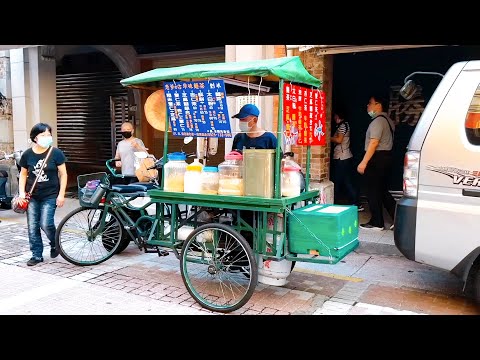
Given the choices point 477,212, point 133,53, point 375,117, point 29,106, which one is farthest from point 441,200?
point 29,106

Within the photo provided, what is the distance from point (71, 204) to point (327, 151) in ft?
17.6

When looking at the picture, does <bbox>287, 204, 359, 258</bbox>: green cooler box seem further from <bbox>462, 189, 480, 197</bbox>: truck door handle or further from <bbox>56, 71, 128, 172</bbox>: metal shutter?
<bbox>56, 71, 128, 172</bbox>: metal shutter

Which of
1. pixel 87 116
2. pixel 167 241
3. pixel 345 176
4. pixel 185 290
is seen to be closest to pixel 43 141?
pixel 167 241

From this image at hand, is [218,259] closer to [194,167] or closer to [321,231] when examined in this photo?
[194,167]

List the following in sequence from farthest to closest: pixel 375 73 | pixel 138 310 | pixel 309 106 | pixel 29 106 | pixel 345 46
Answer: pixel 29 106 → pixel 375 73 → pixel 345 46 → pixel 309 106 → pixel 138 310

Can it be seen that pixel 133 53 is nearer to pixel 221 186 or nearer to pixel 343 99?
pixel 343 99

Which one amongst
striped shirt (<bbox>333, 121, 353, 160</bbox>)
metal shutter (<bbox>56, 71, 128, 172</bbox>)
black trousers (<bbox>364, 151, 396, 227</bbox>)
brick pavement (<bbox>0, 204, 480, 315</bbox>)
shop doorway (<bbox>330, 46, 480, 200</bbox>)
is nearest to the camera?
brick pavement (<bbox>0, 204, 480, 315</bbox>)

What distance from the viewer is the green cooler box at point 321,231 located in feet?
12.9

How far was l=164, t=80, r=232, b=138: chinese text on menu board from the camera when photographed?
13.5 feet

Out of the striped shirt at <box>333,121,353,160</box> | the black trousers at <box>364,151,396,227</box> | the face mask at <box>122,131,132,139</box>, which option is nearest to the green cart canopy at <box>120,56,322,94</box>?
the face mask at <box>122,131,132,139</box>

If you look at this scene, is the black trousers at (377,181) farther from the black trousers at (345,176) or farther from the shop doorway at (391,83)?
the shop doorway at (391,83)

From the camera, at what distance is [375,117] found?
7.06 meters

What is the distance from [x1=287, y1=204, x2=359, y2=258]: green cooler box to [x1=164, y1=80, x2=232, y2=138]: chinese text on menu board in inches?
39.2

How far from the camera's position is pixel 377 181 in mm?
7086
